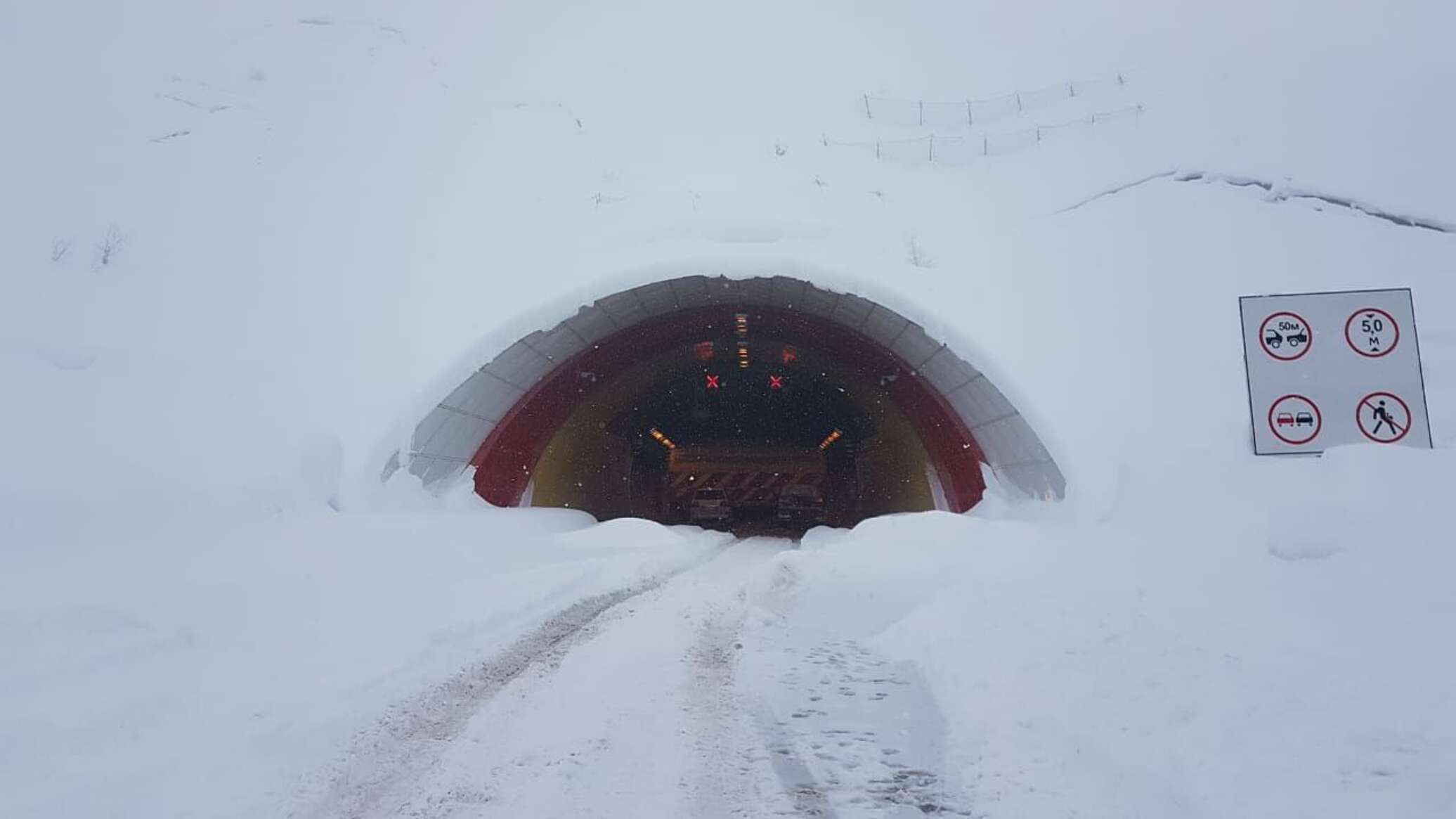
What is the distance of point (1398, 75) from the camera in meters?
20.4

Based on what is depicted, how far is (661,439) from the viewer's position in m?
37.3

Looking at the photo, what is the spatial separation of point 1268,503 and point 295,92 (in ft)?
67.5

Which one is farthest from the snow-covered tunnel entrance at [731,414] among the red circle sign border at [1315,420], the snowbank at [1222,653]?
the red circle sign border at [1315,420]

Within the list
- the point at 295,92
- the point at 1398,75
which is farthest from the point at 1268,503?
the point at 295,92

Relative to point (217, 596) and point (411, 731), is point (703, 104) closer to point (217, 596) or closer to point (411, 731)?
point (217, 596)

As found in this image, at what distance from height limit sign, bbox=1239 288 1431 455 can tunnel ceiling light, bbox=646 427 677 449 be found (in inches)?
1140

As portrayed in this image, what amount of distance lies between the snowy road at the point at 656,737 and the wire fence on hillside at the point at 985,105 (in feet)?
53.6

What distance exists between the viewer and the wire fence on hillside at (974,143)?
71.9 feet

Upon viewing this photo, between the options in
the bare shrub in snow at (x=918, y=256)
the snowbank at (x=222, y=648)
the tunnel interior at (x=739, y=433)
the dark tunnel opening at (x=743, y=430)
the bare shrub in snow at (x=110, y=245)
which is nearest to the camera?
the snowbank at (x=222, y=648)

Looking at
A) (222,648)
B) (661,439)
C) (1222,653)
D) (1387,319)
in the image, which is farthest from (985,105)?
(222,648)

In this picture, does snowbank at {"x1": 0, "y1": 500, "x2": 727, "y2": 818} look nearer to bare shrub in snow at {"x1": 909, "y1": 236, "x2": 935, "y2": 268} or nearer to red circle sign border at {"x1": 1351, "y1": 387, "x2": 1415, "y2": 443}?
red circle sign border at {"x1": 1351, "y1": 387, "x2": 1415, "y2": 443}

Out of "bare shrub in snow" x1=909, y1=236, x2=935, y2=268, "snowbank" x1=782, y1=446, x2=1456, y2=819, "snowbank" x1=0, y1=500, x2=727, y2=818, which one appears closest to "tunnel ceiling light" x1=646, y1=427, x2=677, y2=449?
"bare shrub in snow" x1=909, y1=236, x2=935, y2=268

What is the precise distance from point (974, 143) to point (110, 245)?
16.7 m

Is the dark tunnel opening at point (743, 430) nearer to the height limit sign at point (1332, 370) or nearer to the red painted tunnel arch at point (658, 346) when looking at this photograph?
the red painted tunnel arch at point (658, 346)
